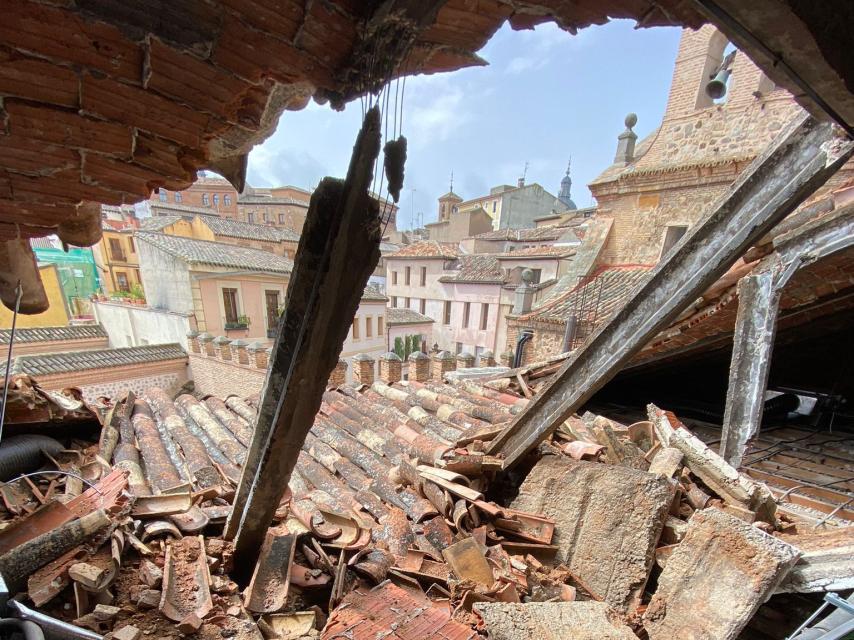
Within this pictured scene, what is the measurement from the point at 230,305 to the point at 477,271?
12.5m

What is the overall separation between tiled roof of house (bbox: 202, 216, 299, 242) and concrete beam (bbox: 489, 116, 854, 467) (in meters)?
20.3

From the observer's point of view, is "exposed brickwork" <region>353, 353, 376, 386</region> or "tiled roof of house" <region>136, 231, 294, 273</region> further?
"tiled roof of house" <region>136, 231, 294, 273</region>

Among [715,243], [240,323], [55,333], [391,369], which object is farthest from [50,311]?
[715,243]

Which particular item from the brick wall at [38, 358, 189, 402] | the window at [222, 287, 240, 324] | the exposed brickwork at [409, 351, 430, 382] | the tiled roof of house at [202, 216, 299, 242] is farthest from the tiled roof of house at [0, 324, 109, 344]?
the exposed brickwork at [409, 351, 430, 382]

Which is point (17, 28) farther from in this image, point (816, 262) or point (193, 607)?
point (816, 262)

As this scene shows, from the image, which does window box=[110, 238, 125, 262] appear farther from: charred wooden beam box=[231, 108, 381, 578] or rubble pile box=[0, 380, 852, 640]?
charred wooden beam box=[231, 108, 381, 578]

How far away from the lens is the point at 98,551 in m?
1.55

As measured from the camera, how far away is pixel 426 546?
2336mm

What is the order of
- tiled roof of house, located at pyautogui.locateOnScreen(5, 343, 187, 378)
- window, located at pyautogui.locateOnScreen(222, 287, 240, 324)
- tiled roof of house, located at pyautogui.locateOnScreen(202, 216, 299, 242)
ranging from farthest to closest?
tiled roof of house, located at pyautogui.locateOnScreen(202, 216, 299, 242) < window, located at pyautogui.locateOnScreen(222, 287, 240, 324) < tiled roof of house, located at pyautogui.locateOnScreen(5, 343, 187, 378)

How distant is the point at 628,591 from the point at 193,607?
243cm

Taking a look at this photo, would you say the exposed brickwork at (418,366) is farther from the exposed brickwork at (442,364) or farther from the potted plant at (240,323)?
the potted plant at (240,323)

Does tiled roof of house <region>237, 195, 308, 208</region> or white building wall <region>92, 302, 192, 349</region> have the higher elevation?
tiled roof of house <region>237, 195, 308, 208</region>

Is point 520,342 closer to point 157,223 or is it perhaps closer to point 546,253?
point 546,253

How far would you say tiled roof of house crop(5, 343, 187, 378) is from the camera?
955 centimetres
